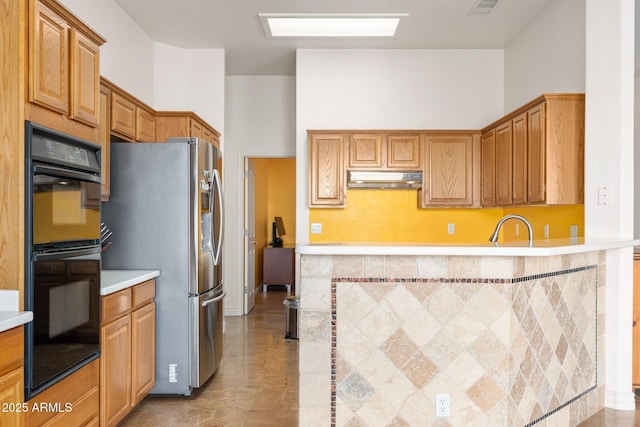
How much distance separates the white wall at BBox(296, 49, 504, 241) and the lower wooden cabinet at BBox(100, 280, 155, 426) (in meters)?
2.38

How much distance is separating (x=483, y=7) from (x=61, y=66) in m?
3.52

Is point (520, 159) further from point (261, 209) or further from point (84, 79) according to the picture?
Result: point (261, 209)

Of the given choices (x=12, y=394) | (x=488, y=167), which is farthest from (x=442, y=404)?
(x=488, y=167)

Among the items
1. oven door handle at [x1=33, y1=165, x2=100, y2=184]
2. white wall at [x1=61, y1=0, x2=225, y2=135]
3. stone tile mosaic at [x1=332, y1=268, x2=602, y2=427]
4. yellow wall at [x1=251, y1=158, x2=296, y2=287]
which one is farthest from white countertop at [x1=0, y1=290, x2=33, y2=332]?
yellow wall at [x1=251, y1=158, x2=296, y2=287]

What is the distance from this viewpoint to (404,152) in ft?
16.4

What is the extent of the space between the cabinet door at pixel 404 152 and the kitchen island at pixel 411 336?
2623mm

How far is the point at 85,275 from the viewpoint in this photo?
228 cm

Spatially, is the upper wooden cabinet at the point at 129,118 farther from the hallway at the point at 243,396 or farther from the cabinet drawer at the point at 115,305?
the hallway at the point at 243,396

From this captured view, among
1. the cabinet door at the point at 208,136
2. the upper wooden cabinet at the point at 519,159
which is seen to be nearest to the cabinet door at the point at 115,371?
the cabinet door at the point at 208,136

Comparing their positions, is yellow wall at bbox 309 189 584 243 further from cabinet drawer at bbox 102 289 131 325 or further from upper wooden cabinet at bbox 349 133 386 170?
cabinet drawer at bbox 102 289 131 325

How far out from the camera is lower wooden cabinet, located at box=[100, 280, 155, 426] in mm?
2617

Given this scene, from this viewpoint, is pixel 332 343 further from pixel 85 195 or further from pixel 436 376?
pixel 85 195

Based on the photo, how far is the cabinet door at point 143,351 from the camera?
2.99 metres

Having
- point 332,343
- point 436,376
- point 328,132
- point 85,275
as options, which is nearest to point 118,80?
point 328,132
